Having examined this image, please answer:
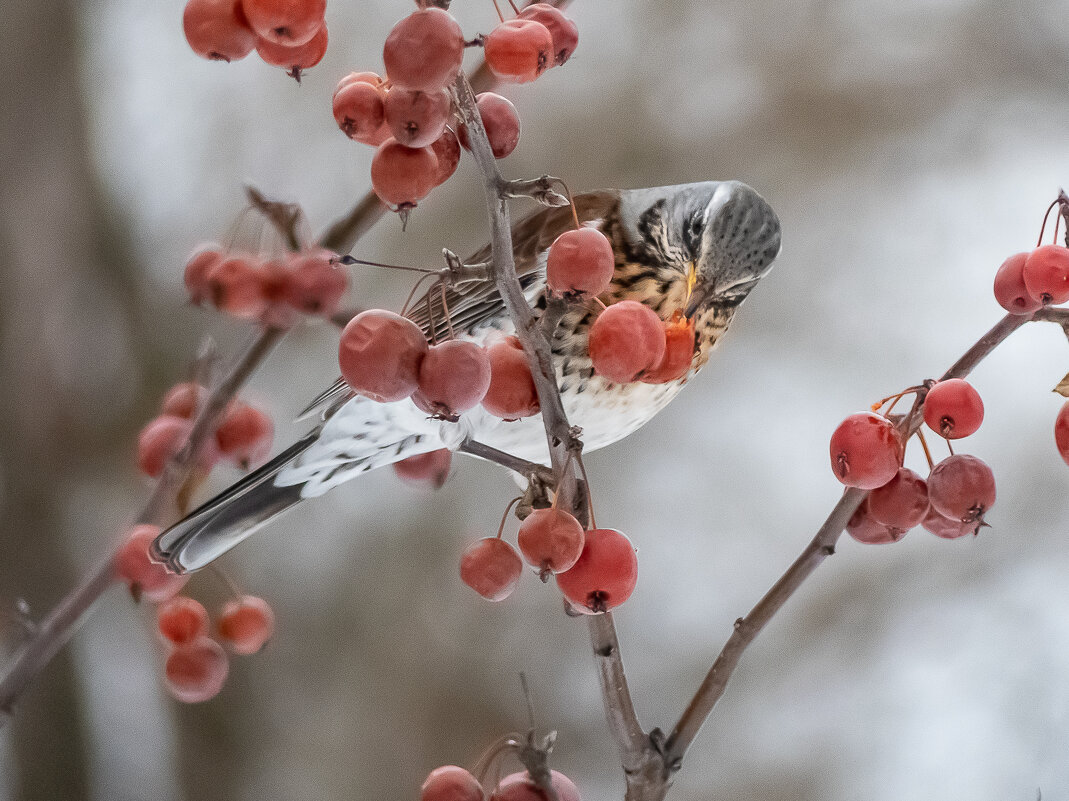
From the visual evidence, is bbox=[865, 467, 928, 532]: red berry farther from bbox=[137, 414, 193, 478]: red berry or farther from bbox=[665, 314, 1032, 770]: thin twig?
bbox=[137, 414, 193, 478]: red berry

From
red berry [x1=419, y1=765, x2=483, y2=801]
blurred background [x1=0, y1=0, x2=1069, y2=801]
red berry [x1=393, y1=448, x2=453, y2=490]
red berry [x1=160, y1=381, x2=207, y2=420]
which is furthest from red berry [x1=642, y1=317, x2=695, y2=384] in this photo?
blurred background [x1=0, y1=0, x2=1069, y2=801]

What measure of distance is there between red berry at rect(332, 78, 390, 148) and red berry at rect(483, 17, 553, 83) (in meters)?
0.05

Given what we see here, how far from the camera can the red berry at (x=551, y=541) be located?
437 mm

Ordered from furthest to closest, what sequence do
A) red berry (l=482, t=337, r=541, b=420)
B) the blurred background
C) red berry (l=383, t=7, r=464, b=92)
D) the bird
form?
the blurred background → the bird → red berry (l=482, t=337, r=541, b=420) → red berry (l=383, t=7, r=464, b=92)

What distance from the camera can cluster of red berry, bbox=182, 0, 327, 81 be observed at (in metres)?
0.42

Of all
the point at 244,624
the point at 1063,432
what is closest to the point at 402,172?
the point at 1063,432

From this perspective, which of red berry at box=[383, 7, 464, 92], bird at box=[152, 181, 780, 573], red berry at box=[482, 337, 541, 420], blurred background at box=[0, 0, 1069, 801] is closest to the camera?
red berry at box=[383, 7, 464, 92]

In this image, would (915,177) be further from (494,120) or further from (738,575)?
(494,120)

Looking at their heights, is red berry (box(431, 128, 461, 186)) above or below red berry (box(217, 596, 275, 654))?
above

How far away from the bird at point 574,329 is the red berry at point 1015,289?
0.31 m

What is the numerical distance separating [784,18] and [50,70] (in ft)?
3.32

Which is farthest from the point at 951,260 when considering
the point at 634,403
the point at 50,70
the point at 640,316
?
the point at 50,70

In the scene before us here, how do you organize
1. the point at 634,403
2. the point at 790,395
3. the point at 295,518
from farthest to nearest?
the point at 295,518, the point at 790,395, the point at 634,403

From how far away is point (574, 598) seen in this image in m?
0.46
